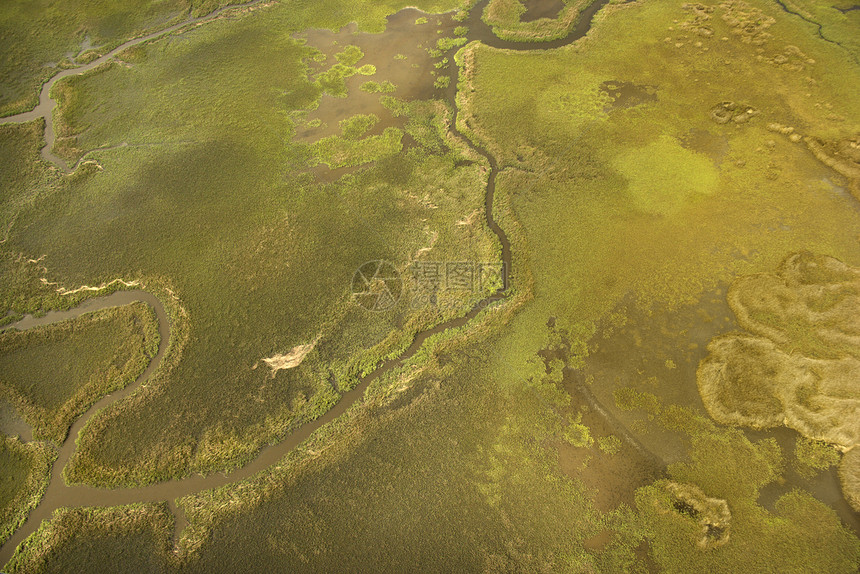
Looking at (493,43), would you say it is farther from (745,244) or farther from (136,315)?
(136,315)

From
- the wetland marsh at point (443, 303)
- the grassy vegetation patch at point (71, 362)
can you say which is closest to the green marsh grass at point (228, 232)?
the wetland marsh at point (443, 303)

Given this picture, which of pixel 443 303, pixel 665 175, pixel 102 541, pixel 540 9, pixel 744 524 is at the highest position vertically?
pixel 540 9

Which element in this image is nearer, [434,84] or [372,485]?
[372,485]

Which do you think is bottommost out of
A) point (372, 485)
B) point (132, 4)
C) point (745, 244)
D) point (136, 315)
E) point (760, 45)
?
point (372, 485)

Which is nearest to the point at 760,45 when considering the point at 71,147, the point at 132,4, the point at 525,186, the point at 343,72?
the point at 525,186

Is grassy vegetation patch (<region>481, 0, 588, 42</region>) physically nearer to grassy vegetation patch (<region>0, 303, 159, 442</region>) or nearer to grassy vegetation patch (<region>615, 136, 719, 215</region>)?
grassy vegetation patch (<region>615, 136, 719, 215</region>)

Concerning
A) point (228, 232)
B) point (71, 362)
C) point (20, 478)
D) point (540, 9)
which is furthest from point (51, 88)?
point (540, 9)
